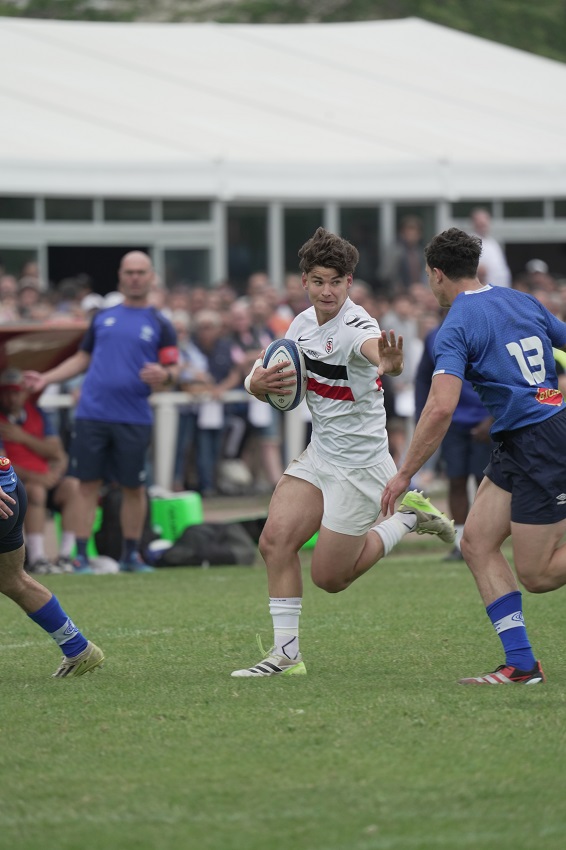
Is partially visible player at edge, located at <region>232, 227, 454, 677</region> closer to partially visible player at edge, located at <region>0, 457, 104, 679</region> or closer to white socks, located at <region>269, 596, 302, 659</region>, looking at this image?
white socks, located at <region>269, 596, 302, 659</region>

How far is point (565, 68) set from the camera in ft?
93.8

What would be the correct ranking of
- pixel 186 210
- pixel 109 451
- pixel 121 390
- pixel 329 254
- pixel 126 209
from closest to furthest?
1. pixel 329 254
2. pixel 121 390
3. pixel 109 451
4. pixel 126 209
5. pixel 186 210

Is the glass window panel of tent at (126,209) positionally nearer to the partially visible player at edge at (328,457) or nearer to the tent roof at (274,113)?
the tent roof at (274,113)

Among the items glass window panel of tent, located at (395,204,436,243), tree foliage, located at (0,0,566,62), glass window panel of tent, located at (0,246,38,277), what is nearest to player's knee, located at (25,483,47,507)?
glass window panel of tent, located at (0,246,38,277)

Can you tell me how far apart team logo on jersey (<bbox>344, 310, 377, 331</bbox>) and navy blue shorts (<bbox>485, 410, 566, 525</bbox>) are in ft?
2.91

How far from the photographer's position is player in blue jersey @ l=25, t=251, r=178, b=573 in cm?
1245

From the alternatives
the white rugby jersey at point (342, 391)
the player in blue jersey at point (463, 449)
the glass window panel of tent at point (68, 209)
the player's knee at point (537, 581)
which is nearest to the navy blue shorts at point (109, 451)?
the player in blue jersey at point (463, 449)

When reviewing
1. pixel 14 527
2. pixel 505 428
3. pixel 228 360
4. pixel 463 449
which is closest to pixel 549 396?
pixel 505 428

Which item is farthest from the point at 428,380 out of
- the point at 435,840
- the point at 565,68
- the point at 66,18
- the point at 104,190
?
the point at 66,18

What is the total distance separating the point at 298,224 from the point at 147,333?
11686 millimetres

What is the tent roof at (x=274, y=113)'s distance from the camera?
2164 cm

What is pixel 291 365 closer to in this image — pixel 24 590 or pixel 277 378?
pixel 277 378

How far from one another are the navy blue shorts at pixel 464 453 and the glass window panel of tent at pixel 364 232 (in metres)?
11.6

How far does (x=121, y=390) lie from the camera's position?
12523mm
